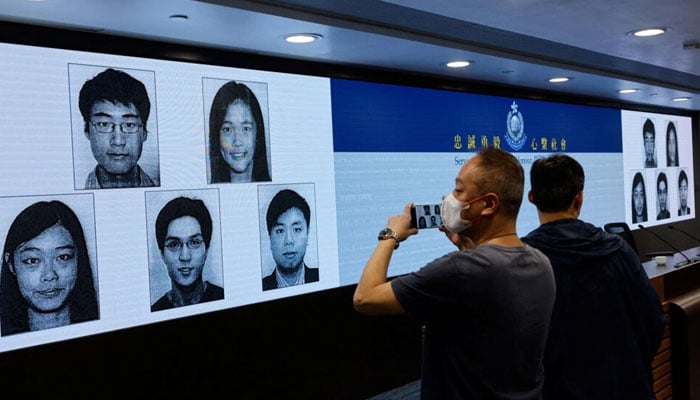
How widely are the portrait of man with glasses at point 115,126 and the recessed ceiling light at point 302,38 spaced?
0.83 metres

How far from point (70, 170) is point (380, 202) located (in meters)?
2.28

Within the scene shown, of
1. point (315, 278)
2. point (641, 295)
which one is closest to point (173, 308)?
point (315, 278)

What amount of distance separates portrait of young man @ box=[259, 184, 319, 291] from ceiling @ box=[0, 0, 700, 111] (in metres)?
0.88

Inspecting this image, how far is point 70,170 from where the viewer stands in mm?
3361

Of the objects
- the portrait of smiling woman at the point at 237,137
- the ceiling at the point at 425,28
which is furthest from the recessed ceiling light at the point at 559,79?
the portrait of smiling woman at the point at 237,137

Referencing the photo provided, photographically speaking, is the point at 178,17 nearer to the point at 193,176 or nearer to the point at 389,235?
the point at 193,176

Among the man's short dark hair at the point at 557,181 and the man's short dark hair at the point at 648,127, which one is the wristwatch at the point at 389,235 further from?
the man's short dark hair at the point at 648,127

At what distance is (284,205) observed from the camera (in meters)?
4.37

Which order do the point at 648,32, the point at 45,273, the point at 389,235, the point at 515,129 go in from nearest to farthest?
the point at 389,235 → the point at 45,273 → the point at 648,32 → the point at 515,129

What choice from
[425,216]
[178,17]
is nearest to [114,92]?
[178,17]

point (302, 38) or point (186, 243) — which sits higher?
point (302, 38)

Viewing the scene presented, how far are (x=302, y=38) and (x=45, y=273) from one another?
180 cm

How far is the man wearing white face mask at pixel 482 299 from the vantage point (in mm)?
1537

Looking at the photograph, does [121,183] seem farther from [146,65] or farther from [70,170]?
[146,65]
